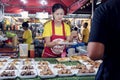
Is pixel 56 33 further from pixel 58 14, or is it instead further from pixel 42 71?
pixel 42 71

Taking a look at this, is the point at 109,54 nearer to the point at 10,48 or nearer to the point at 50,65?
the point at 50,65

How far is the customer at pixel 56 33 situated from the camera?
3.98 meters

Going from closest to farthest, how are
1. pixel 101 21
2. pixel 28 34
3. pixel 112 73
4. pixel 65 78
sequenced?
pixel 101 21, pixel 112 73, pixel 65 78, pixel 28 34

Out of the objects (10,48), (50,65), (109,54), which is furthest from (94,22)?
(10,48)

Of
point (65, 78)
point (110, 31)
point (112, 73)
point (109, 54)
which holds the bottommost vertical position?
point (65, 78)

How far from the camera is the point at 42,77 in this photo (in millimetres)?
2670

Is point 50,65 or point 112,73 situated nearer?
point 112,73

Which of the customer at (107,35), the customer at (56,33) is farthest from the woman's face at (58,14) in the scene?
the customer at (107,35)

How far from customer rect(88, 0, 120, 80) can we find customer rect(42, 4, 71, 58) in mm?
2251

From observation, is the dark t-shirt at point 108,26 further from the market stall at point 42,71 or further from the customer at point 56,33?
the customer at point 56,33

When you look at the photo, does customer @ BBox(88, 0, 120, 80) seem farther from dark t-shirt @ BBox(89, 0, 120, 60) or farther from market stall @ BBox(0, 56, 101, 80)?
market stall @ BBox(0, 56, 101, 80)

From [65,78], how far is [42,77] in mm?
259

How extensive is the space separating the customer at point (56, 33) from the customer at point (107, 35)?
2251mm

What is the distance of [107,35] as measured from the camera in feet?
5.37
